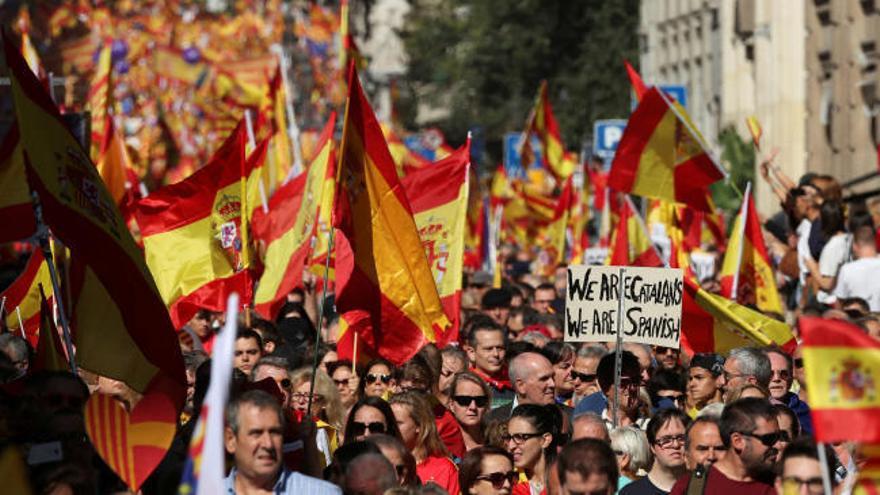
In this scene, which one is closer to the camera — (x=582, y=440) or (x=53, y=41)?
(x=582, y=440)

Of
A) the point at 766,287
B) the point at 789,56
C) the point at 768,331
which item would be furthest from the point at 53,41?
the point at 768,331

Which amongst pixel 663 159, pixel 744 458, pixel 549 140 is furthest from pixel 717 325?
pixel 549 140

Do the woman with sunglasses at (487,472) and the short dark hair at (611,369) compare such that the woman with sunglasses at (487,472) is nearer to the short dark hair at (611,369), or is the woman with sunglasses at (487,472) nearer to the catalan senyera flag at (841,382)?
the short dark hair at (611,369)

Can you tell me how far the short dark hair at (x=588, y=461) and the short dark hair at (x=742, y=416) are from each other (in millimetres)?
794

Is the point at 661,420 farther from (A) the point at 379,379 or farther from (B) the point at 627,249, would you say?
(B) the point at 627,249

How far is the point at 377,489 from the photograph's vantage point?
28.7 feet

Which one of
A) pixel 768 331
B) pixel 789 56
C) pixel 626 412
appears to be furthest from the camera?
pixel 789 56

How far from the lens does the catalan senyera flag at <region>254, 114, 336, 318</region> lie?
1597cm

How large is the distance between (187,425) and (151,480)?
48cm

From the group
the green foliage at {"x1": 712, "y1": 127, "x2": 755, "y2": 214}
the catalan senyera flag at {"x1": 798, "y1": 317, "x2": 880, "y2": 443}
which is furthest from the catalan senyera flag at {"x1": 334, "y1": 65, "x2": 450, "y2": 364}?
the green foliage at {"x1": 712, "y1": 127, "x2": 755, "y2": 214}

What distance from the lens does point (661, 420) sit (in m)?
10.5

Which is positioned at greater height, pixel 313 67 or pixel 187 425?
pixel 313 67

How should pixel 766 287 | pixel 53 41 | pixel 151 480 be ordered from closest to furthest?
pixel 151 480 < pixel 766 287 < pixel 53 41

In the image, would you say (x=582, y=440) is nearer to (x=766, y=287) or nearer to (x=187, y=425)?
(x=187, y=425)
